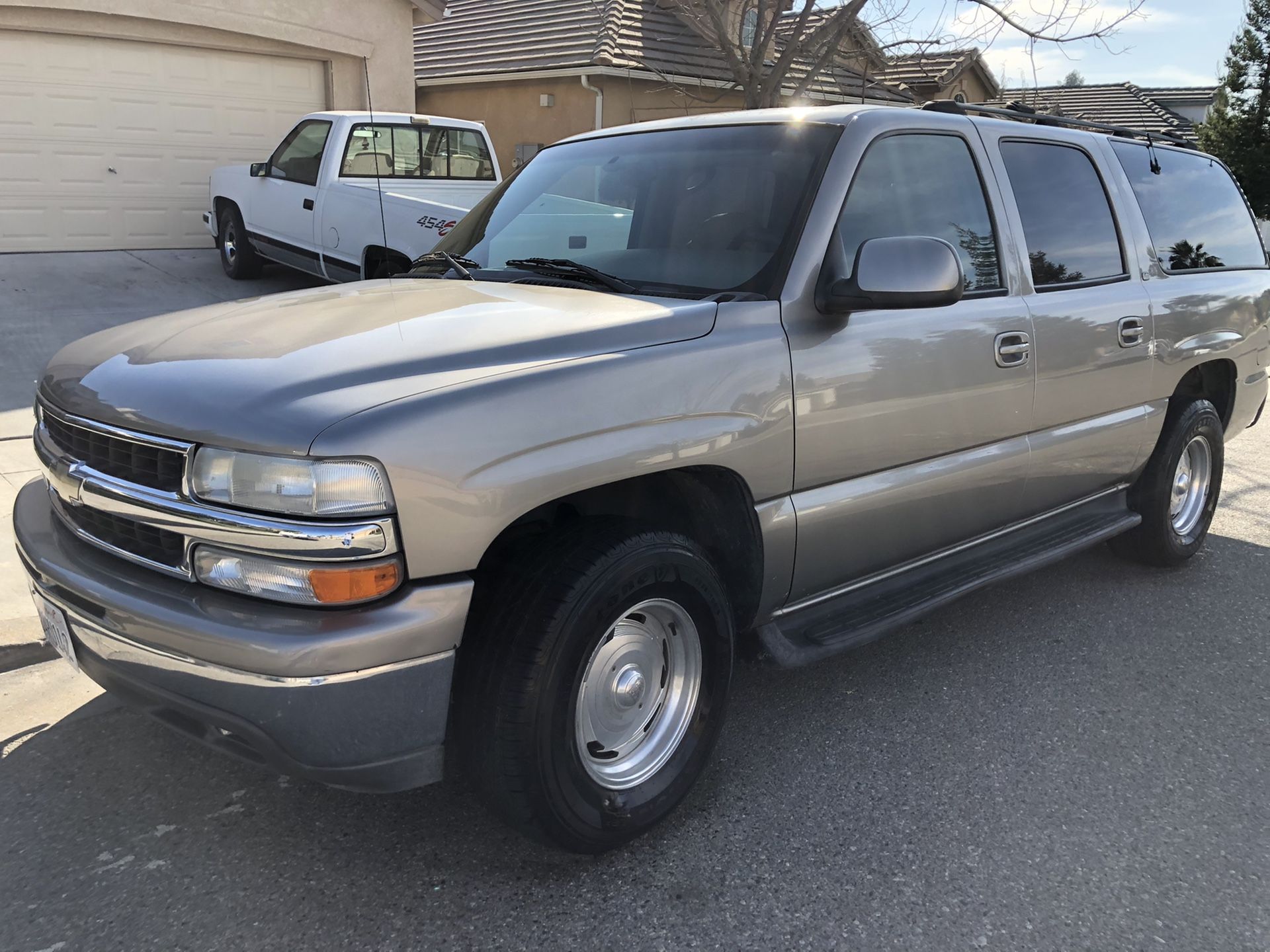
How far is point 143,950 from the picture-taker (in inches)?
98.0

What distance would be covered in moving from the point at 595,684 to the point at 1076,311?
8.20ft

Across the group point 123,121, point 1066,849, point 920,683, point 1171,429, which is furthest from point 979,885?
point 123,121

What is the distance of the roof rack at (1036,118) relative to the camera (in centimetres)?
412

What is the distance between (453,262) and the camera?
12.5 ft

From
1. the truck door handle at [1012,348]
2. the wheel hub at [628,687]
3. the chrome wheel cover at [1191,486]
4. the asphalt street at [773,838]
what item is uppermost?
the truck door handle at [1012,348]

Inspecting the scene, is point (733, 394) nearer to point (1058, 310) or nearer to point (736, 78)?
point (1058, 310)

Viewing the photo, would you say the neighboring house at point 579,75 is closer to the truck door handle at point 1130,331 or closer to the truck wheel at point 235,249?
the truck wheel at point 235,249

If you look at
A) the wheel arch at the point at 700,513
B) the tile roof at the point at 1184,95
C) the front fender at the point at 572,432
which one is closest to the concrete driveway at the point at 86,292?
the wheel arch at the point at 700,513

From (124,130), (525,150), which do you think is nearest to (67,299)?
(124,130)

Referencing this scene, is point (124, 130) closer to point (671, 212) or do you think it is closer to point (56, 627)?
point (671, 212)

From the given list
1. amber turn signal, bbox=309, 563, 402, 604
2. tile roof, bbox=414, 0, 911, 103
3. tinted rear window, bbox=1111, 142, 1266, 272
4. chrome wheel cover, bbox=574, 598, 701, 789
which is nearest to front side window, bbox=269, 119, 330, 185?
tinted rear window, bbox=1111, 142, 1266, 272

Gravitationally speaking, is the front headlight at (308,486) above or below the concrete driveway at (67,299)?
above

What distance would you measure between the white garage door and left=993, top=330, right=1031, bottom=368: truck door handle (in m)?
10.9

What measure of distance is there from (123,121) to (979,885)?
11919mm
